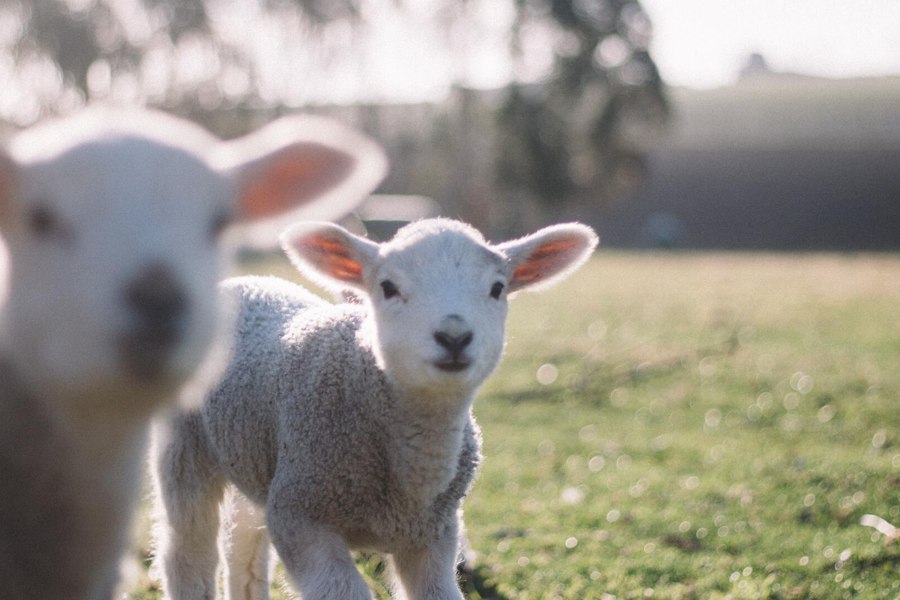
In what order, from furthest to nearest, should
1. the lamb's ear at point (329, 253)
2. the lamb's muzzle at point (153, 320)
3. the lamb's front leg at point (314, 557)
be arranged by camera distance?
the lamb's ear at point (329, 253)
the lamb's front leg at point (314, 557)
the lamb's muzzle at point (153, 320)

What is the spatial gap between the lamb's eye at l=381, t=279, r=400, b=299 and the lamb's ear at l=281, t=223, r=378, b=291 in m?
0.17

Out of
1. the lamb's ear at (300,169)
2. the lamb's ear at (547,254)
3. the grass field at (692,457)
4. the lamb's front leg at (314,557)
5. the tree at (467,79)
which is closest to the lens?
the lamb's ear at (300,169)

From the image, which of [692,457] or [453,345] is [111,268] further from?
[692,457]

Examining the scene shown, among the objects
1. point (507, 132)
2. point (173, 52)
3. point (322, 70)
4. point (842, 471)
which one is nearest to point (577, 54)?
point (507, 132)

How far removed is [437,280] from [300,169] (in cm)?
127

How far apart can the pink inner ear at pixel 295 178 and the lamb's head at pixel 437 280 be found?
1.05m

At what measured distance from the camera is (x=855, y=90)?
2031 inches

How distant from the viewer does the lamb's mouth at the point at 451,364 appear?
140 inches

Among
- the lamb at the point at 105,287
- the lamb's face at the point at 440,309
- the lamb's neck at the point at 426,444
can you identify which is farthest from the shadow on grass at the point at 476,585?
the lamb at the point at 105,287

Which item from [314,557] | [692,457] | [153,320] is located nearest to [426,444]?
[314,557]

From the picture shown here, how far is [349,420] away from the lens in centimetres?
373

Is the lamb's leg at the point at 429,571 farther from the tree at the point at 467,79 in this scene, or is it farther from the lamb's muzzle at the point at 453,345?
the tree at the point at 467,79

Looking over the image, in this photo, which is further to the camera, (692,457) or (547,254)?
(692,457)

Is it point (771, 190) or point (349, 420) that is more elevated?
point (349, 420)
